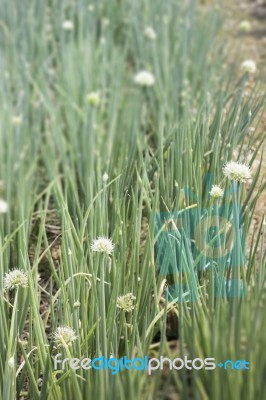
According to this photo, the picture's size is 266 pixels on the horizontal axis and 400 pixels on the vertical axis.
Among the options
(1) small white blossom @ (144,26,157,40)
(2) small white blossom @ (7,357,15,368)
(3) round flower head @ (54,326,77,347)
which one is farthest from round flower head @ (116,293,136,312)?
(1) small white blossom @ (144,26,157,40)

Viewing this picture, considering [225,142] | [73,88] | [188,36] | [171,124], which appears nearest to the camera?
[225,142]

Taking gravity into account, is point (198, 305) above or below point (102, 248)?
below

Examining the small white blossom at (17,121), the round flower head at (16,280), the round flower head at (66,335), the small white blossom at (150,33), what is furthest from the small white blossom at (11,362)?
the small white blossom at (150,33)

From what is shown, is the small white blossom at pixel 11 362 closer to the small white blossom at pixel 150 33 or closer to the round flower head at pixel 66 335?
the round flower head at pixel 66 335

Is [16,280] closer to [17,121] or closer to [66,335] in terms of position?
[66,335]

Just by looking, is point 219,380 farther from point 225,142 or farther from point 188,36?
point 188,36

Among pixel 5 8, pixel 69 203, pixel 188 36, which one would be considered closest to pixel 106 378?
pixel 69 203

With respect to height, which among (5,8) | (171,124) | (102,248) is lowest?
(102,248)

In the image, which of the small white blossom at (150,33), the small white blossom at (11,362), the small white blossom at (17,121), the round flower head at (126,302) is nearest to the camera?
the small white blossom at (11,362)
